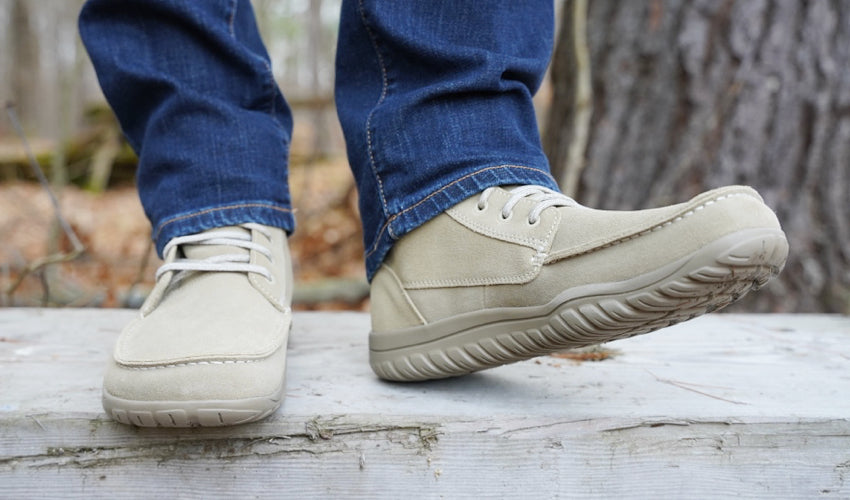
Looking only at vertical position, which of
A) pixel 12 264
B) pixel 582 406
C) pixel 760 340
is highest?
pixel 582 406

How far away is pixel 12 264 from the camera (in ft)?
11.5

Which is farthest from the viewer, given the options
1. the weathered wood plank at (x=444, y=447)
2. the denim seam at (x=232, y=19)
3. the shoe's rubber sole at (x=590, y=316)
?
the denim seam at (x=232, y=19)

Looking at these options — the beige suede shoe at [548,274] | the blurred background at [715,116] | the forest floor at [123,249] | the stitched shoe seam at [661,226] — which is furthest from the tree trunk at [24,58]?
the stitched shoe seam at [661,226]

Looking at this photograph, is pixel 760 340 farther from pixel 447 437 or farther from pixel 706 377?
pixel 447 437

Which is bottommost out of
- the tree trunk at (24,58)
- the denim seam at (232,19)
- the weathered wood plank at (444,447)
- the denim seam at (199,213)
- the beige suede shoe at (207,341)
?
the tree trunk at (24,58)

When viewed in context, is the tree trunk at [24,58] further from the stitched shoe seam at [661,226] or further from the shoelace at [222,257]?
the stitched shoe seam at [661,226]

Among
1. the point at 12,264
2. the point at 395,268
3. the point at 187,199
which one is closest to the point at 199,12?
the point at 187,199

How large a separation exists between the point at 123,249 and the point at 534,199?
3253 millimetres

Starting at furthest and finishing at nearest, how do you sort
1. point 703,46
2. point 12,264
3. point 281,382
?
point 12,264
point 703,46
point 281,382

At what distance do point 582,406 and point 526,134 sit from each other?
0.41 metres

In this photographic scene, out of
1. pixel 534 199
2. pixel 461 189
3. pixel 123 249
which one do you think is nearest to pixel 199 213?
pixel 461 189

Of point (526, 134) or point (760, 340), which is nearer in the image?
point (526, 134)

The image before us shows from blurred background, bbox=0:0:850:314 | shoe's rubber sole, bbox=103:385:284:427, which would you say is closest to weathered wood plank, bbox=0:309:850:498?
shoe's rubber sole, bbox=103:385:284:427

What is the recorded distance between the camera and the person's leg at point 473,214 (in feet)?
2.71
